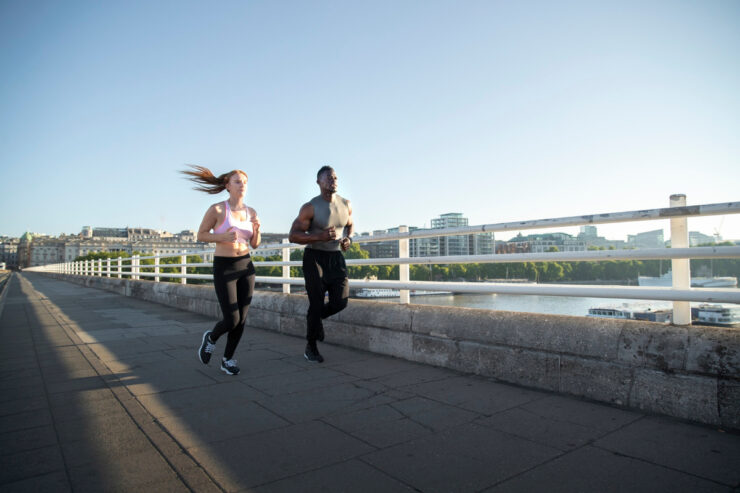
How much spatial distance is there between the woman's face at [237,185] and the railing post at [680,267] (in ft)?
11.7

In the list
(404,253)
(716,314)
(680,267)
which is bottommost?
(716,314)

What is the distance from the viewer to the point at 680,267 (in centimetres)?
318

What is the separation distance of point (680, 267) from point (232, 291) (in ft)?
11.7

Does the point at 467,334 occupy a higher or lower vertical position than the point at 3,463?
higher

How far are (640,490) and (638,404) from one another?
1.17 m

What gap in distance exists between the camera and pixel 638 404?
3.04 meters

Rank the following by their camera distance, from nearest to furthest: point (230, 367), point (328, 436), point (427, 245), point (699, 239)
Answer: point (328, 436) → point (699, 239) → point (230, 367) → point (427, 245)

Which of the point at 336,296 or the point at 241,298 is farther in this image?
the point at 336,296

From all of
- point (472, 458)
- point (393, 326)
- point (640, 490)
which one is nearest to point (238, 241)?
point (393, 326)

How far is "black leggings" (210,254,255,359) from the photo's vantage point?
171 inches

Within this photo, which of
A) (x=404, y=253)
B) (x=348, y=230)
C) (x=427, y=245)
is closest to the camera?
(x=348, y=230)

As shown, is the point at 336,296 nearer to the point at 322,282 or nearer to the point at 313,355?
the point at 322,282

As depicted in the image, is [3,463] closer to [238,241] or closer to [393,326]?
[238,241]

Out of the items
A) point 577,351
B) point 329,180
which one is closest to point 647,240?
point 577,351
